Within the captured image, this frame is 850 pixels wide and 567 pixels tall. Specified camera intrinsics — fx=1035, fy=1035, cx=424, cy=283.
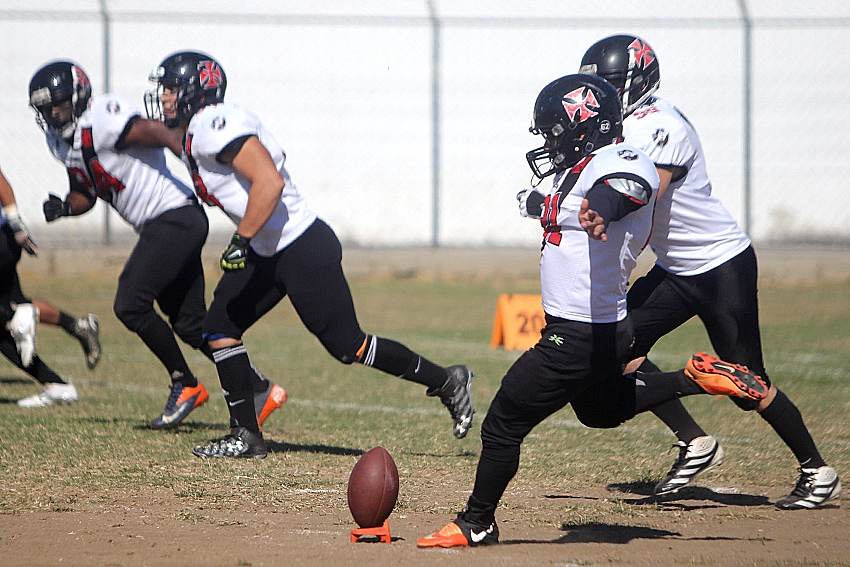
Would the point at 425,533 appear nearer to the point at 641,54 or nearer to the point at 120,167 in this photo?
the point at 641,54

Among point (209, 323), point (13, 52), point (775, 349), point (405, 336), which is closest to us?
point (209, 323)

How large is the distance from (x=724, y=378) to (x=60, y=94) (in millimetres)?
4053

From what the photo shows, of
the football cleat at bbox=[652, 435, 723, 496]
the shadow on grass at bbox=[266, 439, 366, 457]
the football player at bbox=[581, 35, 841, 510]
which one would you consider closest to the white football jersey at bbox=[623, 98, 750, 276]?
the football player at bbox=[581, 35, 841, 510]

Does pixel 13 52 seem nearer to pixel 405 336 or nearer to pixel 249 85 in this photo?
pixel 249 85

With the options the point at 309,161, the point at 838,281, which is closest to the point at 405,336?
the point at 309,161

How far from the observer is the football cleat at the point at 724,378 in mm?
4148

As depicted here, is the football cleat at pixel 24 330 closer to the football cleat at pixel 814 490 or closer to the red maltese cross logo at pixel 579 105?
the red maltese cross logo at pixel 579 105

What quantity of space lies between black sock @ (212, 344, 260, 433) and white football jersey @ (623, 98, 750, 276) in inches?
85.0

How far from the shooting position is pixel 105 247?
1473 centimetres

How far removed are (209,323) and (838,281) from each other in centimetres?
1183

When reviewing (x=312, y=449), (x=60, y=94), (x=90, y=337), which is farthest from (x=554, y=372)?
(x=90, y=337)

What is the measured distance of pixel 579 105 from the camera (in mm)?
3727

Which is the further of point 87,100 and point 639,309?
point 87,100

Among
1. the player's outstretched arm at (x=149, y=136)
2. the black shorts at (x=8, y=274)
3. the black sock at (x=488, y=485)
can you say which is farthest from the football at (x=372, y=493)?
the black shorts at (x=8, y=274)
